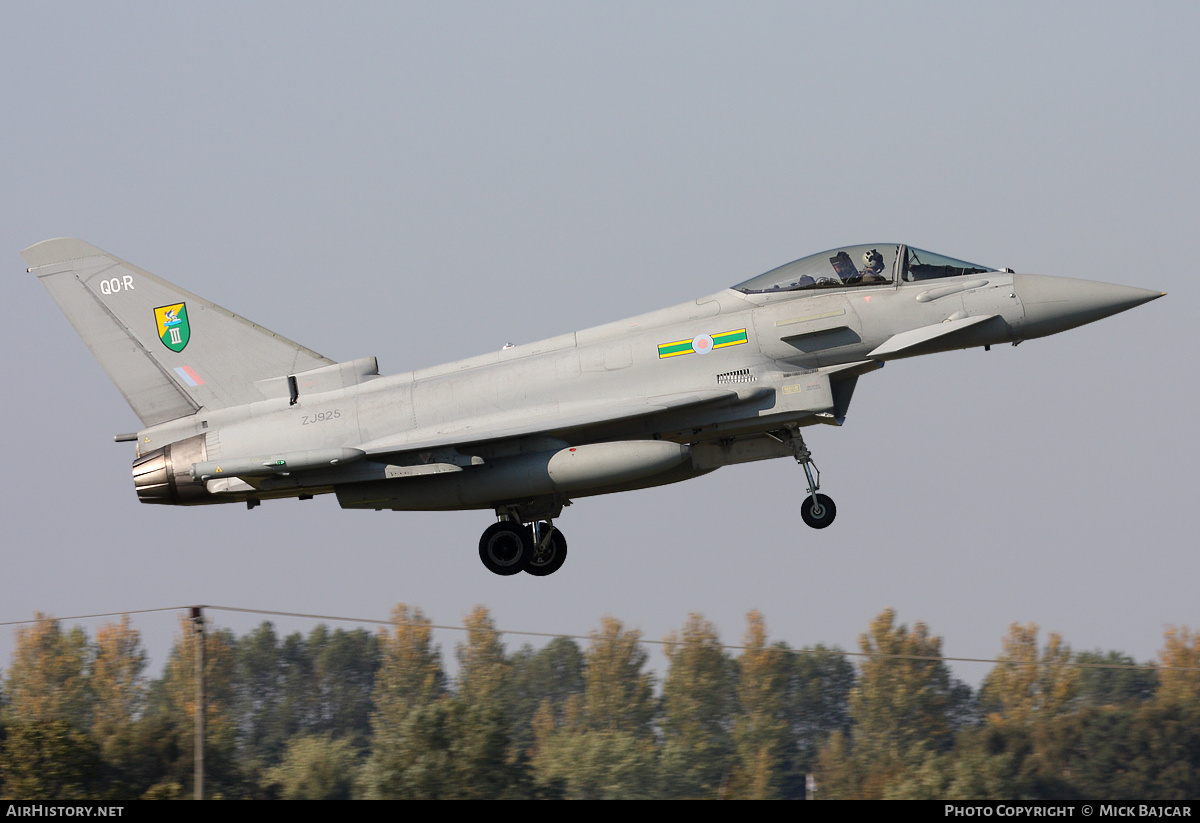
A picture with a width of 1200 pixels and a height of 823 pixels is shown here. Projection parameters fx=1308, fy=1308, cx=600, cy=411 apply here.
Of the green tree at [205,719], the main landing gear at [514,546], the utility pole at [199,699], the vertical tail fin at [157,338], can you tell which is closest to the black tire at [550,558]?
the main landing gear at [514,546]

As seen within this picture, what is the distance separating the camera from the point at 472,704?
11.2 metres

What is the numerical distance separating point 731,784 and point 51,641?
6.05 metres

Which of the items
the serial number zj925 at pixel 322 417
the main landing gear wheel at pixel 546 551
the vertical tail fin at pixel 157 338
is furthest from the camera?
the vertical tail fin at pixel 157 338

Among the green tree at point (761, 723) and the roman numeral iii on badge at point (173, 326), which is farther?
the roman numeral iii on badge at point (173, 326)

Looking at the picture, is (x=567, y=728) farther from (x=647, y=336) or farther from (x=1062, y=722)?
(x=647, y=336)

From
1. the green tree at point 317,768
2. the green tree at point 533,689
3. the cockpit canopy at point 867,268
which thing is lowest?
the green tree at point 317,768

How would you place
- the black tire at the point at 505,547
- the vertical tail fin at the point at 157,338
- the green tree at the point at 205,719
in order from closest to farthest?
the green tree at the point at 205,719, the black tire at the point at 505,547, the vertical tail fin at the point at 157,338

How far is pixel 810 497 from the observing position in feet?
52.5

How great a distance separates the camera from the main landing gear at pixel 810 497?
A: 1593cm

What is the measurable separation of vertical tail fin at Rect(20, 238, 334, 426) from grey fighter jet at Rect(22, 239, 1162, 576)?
0.58ft

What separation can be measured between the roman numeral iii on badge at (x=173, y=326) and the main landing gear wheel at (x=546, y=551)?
5529 mm

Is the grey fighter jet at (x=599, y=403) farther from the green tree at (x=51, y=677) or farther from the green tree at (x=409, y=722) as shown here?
the green tree at (x=409, y=722)
